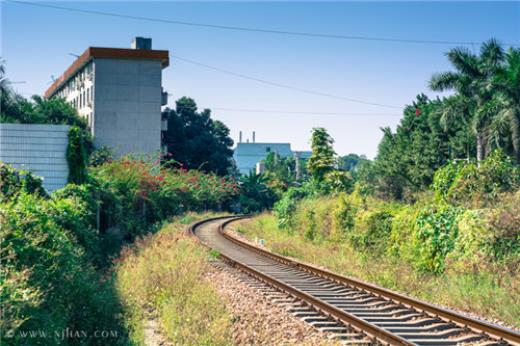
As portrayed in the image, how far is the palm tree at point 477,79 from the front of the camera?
39.6m

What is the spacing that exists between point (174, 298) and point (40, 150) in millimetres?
20738

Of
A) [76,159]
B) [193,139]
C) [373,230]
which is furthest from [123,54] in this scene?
[373,230]

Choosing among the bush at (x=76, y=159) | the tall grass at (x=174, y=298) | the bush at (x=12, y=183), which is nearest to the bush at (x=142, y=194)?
the bush at (x=76, y=159)

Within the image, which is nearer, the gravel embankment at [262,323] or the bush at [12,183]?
the gravel embankment at [262,323]

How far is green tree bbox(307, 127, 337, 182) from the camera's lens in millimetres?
42719

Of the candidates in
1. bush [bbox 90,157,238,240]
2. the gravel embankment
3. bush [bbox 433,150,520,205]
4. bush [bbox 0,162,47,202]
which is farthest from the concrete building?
the gravel embankment

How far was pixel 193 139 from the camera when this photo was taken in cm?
7231

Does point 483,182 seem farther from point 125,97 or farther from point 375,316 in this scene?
point 125,97

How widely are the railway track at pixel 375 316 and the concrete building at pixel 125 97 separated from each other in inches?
1742

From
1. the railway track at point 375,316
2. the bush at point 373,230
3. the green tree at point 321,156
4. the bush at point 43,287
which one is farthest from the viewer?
the green tree at point 321,156

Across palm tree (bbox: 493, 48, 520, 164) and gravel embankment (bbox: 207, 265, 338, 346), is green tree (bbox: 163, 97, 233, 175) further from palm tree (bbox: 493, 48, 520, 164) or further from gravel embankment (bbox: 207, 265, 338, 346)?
gravel embankment (bbox: 207, 265, 338, 346)

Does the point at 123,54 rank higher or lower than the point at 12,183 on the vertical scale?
higher

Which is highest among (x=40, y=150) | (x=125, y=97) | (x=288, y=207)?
(x=125, y=97)

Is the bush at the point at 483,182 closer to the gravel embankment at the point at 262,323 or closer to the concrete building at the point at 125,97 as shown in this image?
the gravel embankment at the point at 262,323
